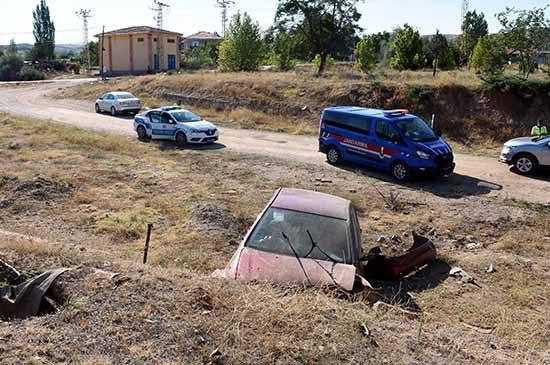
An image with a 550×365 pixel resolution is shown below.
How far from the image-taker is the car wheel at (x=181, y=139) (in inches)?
828

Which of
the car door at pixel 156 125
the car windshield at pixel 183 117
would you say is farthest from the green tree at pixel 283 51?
the car door at pixel 156 125

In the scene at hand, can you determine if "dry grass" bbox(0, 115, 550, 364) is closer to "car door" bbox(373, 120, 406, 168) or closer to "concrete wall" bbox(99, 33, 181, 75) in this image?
"car door" bbox(373, 120, 406, 168)

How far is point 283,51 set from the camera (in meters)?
46.9

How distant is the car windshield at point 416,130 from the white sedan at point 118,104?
19.0 m

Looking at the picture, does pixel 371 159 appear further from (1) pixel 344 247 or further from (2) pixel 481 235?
(1) pixel 344 247

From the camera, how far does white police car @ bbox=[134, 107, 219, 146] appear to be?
2092 cm

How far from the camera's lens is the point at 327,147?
18016mm

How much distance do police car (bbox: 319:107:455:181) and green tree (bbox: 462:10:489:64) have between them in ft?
113

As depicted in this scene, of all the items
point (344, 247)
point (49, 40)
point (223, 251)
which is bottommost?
point (223, 251)

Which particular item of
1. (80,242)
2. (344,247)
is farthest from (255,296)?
(80,242)

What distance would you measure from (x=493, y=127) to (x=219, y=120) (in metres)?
13.8

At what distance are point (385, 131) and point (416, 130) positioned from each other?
3.19ft

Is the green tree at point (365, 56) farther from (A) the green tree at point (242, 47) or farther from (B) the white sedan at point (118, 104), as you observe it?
(B) the white sedan at point (118, 104)

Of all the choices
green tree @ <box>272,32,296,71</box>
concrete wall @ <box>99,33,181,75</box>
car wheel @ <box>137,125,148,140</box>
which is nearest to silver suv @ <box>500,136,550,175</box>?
car wheel @ <box>137,125,148,140</box>
